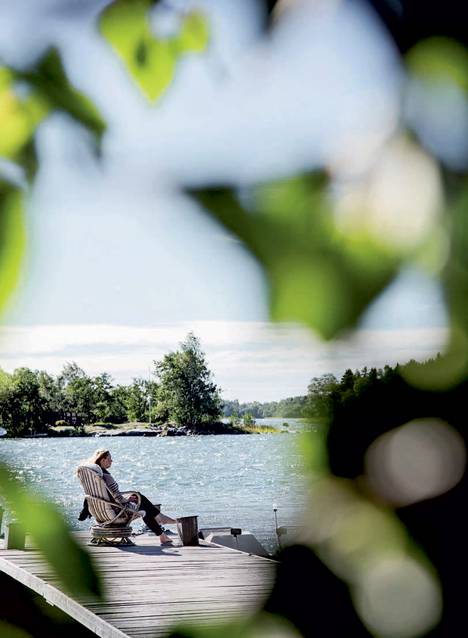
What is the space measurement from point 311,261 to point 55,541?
134 mm

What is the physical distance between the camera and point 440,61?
24 cm

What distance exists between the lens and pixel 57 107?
0.30 m

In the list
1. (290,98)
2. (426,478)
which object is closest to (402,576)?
(426,478)

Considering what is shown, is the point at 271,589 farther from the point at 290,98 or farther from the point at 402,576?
the point at 290,98

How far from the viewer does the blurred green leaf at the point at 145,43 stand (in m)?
0.31

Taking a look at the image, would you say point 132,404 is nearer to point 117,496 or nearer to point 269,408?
point 269,408

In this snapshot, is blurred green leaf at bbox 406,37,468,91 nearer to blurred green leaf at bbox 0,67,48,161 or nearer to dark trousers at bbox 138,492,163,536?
blurred green leaf at bbox 0,67,48,161

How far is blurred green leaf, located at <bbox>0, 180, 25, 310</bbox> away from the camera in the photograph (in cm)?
26

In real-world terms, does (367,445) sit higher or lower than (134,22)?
lower

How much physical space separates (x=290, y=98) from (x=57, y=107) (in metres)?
0.10

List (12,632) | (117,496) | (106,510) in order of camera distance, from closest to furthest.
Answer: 1. (12,632)
2. (117,496)
3. (106,510)

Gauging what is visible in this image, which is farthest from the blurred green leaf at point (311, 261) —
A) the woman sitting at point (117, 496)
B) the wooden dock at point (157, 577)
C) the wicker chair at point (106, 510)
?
the wicker chair at point (106, 510)

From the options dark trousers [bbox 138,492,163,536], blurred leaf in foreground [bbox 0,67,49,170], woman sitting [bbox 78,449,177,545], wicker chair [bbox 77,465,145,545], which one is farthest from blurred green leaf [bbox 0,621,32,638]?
dark trousers [bbox 138,492,163,536]

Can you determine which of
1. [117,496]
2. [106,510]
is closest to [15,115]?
[117,496]
